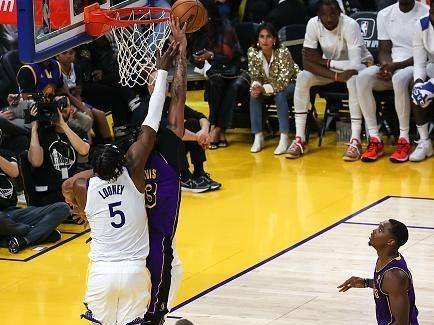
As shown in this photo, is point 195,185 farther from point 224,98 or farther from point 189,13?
point 189,13

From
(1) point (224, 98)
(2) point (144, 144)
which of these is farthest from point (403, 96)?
(2) point (144, 144)

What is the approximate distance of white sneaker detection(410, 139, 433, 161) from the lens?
11898 mm

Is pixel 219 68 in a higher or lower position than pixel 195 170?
higher

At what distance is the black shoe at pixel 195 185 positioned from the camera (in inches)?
432

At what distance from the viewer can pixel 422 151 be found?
11922mm

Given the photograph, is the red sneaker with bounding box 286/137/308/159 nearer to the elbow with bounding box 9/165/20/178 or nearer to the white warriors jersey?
the elbow with bounding box 9/165/20/178

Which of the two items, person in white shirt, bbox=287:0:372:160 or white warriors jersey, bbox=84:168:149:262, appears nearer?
white warriors jersey, bbox=84:168:149:262

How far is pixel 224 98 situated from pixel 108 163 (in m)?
7.64

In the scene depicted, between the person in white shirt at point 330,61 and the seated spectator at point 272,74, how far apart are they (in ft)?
0.50

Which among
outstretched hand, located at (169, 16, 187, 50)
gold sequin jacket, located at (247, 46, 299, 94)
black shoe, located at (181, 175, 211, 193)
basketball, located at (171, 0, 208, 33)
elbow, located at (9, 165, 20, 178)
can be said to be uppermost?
basketball, located at (171, 0, 208, 33)

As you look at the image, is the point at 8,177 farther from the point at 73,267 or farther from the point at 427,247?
the point at 427,247

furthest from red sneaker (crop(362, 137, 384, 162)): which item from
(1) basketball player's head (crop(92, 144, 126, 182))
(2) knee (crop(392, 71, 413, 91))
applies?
(1) basketball player's head (crop(92, 144, 126, 182))

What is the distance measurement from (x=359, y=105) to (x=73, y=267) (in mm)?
4935

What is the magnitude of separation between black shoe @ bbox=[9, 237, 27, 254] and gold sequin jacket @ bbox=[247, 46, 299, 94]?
4.57m
